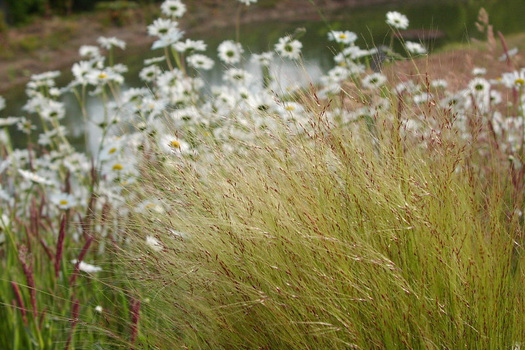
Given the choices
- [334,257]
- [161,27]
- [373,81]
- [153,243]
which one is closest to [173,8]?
[161,27]

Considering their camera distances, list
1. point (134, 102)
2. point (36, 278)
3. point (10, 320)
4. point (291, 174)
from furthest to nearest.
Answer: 1. point (134, 102)
2. point (36, 278)
3. point (10, 320)
4. point (291, 174)

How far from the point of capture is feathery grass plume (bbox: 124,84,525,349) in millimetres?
1062

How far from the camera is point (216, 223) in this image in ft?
3.70

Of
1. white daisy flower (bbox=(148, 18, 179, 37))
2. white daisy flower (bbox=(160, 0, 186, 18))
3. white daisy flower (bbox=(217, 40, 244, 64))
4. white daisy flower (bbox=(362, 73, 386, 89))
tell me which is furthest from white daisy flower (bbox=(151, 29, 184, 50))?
white daisy flower (bbox=(362, 73, 386, 89))

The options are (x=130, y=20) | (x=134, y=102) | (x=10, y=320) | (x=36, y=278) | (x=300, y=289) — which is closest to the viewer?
(x=300, y=289)

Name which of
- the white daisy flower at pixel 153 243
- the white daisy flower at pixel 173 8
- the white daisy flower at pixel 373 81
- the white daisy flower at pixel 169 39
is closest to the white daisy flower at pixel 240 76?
the white daisy flower at pixel 169 39

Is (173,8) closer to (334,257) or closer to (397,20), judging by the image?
(397,20)

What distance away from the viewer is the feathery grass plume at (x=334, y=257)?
106 centimetres

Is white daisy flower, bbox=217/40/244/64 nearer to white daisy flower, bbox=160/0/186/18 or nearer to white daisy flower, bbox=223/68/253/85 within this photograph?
white daisy flower, bbox=223/68/253/85

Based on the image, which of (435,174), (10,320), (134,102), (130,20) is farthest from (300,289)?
(130,20)

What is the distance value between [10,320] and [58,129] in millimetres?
1436

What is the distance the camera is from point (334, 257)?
42.1 inches

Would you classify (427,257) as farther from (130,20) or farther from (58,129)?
(130,20)

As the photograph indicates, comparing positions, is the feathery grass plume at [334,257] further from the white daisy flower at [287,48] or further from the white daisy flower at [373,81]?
the white daisy flower at [287,48]
